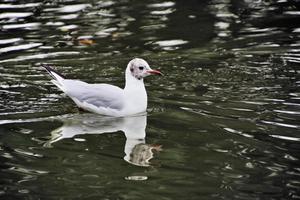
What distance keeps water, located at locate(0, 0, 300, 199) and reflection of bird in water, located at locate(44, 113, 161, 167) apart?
0.02 m

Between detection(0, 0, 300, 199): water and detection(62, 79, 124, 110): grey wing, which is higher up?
detection(62, 79, 124, 110): grey wing

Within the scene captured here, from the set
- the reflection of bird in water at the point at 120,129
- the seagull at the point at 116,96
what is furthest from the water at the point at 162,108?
the seagull at the point at 116,96

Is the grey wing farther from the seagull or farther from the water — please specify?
the water

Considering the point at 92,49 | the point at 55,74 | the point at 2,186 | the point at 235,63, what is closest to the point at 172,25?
the point at 92,49

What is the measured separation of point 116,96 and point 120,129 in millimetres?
662

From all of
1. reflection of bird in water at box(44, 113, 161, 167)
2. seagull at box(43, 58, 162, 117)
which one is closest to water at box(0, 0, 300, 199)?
reflection of bird in water at box(44, 113, 161, 167)

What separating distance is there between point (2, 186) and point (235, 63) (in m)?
6.06

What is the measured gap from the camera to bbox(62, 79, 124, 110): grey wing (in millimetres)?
9812

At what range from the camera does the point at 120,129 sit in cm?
934

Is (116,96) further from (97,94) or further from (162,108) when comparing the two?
(162,108)

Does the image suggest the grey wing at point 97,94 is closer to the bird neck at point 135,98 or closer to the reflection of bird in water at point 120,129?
the bird neck at point 135,98

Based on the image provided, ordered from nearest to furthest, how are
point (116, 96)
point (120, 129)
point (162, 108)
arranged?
point (120, 129) → point (116, 96) → point (162, 108)

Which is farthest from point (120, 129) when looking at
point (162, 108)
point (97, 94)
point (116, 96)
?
point (162, 108)

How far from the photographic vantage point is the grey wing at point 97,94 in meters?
9.81
